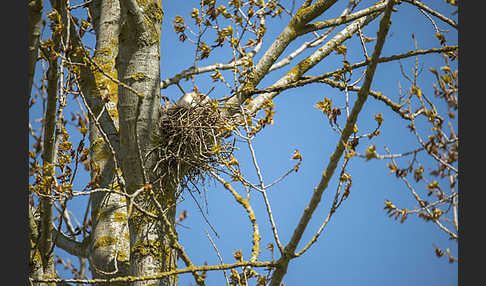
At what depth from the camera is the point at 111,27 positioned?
10.6 ft

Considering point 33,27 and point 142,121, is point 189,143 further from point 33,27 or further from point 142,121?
point 33,27

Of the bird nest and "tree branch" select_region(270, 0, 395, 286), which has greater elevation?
the bird nest

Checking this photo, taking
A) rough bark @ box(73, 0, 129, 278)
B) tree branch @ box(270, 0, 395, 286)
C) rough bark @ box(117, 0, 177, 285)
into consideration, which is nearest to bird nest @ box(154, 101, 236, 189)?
rough bark @ box(117, 0, 177, 285)

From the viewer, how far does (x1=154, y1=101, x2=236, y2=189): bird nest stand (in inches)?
97.0

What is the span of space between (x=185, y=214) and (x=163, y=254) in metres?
0.34

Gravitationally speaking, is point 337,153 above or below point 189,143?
below

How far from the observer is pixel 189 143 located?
2.57 m

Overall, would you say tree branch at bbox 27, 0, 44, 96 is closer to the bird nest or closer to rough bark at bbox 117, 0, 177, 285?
rough bark at bbox 117, 0, 177, 285

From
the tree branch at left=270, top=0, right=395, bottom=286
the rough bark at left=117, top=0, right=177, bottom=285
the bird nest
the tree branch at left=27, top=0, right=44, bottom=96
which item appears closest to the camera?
the tree branch at left=270, top=0, right=395, bottom=286

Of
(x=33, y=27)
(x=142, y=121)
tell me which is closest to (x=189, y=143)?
(x=142, y=121)

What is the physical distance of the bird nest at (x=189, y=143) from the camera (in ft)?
8.08

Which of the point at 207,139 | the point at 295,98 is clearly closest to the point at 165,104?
the point at 207,139

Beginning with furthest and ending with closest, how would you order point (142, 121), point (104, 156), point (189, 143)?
point (104, 156)
point (189, 143)
point (142, 121)

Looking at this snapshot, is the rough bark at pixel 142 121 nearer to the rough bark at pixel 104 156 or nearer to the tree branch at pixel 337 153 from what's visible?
the rough bark at pixel 104 156
